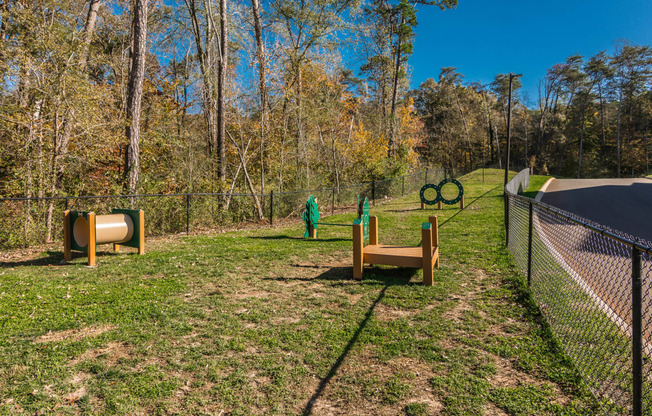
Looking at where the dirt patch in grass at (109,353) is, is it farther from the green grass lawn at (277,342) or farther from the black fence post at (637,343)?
the black fence post at (637,343)

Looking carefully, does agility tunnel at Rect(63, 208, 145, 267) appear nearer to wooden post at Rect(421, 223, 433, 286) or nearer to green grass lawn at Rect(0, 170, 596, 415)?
green grass lawn at Rect(0, 170, 596, 415)

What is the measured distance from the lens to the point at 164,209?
10570 millimetres

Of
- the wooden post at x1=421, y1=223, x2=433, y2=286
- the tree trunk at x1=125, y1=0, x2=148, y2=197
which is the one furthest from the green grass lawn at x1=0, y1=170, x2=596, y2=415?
the tree trunk at x1=125, y1=0, x2=148, y2=197

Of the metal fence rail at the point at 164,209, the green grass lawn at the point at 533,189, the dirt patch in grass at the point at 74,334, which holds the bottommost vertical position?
the dirt patch in grass at the point at 74,334

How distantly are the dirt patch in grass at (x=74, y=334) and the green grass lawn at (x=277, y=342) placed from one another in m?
0.02

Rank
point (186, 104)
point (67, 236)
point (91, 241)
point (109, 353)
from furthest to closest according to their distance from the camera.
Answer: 1. point (186, 104)
2. point (67, 236)
3. point (91, 241)
4. point (109, 353)

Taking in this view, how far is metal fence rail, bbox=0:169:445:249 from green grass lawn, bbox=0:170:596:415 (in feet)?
6.63

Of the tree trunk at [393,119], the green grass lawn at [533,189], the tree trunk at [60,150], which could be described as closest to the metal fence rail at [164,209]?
the tree trunk at [60,150]

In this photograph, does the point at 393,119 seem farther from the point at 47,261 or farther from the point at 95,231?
the point at 47,261

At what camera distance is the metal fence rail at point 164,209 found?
8.23 metres

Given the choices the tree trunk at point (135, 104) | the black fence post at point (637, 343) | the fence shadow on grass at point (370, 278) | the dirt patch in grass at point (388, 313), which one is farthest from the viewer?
the tree trunk at point (135, 104)

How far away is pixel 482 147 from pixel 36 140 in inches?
2065

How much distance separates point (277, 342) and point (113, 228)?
17.2 ft

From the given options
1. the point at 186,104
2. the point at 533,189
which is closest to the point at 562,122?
the point at 533,189
